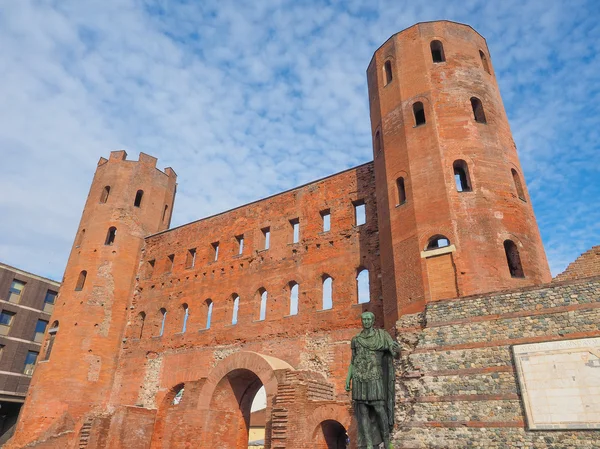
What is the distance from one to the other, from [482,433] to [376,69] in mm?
12643

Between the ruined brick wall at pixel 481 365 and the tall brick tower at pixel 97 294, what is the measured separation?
13.9 m

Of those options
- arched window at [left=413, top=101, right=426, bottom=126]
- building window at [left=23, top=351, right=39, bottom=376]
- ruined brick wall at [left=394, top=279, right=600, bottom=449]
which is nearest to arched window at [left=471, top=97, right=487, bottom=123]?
arched window at [left=413, top=101, right=426, bottom=126]

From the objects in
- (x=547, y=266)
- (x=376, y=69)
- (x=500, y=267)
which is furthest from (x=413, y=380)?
(x=376, y=69)

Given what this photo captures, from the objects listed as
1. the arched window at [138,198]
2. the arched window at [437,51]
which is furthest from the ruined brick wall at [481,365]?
the arched window at [138,198]

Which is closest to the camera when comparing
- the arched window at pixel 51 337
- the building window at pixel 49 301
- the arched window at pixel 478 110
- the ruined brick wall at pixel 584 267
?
the ruined brick wall at pixel 584 267

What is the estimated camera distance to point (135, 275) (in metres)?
22.6

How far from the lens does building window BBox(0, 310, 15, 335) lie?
28891 millimetres

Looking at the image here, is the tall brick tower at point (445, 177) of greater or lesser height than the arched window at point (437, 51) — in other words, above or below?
below

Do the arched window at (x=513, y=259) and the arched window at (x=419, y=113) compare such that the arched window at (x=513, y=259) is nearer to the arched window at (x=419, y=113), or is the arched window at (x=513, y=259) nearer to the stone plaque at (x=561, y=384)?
the stone plaque at (x=561, y=384)

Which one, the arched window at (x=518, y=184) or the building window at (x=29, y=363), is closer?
the arched window at (x=518, y=184)

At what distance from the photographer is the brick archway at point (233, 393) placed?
14820 mm

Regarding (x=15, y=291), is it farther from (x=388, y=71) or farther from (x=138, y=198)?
(x=388, y=71)

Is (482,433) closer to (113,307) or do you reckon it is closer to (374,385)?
(374,385)

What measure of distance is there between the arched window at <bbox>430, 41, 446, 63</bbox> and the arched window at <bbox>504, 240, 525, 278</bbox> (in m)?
6.95
